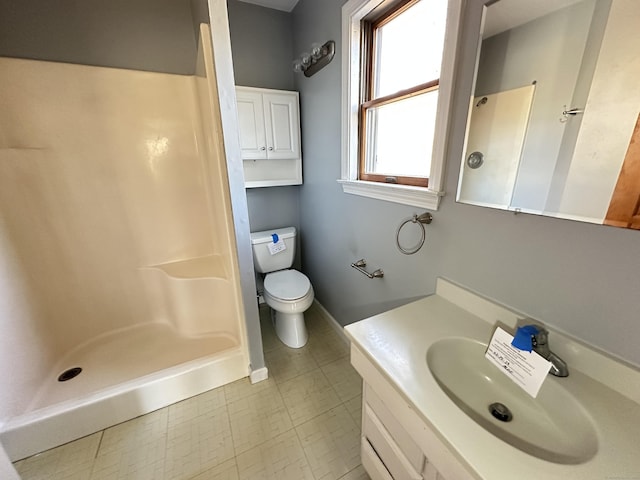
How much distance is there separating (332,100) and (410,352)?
60.6 inches

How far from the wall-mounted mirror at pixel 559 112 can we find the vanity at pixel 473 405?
1.29 ft

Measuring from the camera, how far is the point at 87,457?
4.00ft

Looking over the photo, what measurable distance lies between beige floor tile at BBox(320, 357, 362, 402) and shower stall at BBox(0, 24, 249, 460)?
57 cm

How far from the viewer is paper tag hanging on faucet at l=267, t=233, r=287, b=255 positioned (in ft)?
6.85

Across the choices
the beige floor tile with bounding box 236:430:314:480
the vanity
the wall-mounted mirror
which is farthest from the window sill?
the beige floor tile with bounding box 236:430:314:480

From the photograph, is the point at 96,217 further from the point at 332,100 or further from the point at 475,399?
the point at 475,399

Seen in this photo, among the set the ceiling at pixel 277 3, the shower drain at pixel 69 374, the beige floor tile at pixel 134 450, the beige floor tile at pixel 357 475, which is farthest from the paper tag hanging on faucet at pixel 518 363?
the ceiling at pixel 277 3

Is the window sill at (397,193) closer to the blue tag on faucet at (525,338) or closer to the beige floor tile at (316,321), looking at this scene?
the blue tag on faucet at (525,338)

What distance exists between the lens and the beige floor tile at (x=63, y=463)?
115cm

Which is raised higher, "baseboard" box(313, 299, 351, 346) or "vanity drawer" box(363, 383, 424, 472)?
"vanity drawer" box(363, 383, 424, 472)

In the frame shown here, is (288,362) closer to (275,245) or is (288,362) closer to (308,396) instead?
(308,396)

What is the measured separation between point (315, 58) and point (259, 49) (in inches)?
21.8

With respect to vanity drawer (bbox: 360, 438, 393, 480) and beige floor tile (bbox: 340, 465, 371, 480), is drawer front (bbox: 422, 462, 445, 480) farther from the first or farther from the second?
beige floor tile (bbox: 340, 465, 371, 480)

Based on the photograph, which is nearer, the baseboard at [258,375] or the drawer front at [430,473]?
the drawer front at [430,473]
